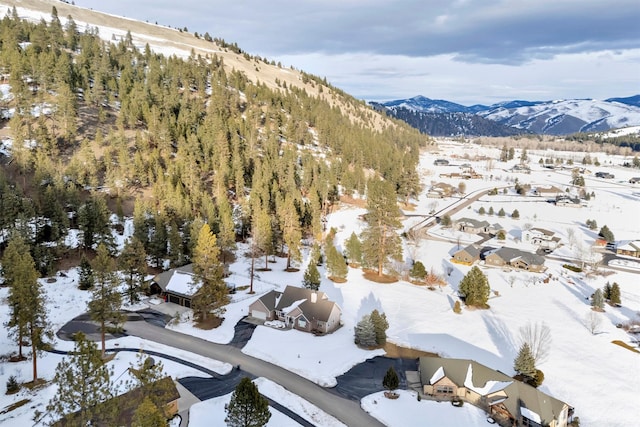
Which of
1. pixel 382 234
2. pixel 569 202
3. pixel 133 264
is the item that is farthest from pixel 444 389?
pixel 569 202

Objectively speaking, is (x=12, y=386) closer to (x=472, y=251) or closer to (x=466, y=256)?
(x=466, y=256)

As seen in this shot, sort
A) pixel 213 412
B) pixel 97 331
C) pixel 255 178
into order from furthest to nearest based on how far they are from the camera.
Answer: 1. pixel 255 178
2. pixel 97 331
3. pixel 213 412

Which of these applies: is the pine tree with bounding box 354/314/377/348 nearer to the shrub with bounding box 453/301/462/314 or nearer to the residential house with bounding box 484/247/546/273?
the shrub with bounding box 453/301/462/314

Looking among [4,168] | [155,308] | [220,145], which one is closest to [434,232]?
[220,145]

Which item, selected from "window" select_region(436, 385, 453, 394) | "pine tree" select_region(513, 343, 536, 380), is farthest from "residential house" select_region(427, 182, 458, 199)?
"window" select_region(436, 385, 453, 394)

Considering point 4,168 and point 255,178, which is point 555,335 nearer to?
point 255,178

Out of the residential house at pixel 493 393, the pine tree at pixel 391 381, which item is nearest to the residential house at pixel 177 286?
the pine tree at pixel 391 381
